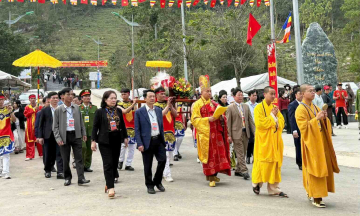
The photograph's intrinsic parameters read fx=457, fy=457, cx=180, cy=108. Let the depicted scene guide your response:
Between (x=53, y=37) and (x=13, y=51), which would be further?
(x=53, y=37)

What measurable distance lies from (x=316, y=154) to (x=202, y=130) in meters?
2.45

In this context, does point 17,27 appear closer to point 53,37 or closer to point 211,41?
point 53,37

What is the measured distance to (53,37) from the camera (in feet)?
264

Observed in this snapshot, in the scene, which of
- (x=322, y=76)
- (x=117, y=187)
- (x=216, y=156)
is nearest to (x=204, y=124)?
(x=216, y=156)

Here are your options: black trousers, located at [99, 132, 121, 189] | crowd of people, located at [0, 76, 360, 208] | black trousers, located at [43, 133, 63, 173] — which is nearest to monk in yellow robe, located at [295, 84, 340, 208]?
crowd of people, located at [0, 76, 360, 208]

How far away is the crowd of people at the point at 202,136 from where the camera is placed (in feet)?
20.7

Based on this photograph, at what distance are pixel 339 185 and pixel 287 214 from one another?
2455 mm

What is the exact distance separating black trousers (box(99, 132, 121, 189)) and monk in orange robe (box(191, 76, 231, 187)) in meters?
1.55

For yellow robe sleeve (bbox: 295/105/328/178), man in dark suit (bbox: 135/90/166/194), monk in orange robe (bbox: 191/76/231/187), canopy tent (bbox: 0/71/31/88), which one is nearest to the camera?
yellow robe sleeve (bbox: 295/105/328/178)

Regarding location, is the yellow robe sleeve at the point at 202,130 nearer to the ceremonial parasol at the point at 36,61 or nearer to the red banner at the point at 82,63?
the ceremonial parasol at the point at 36,61

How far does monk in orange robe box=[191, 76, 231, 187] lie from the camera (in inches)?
316

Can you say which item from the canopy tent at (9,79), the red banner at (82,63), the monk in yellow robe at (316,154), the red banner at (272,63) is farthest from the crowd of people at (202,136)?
the red banner at (82,63)

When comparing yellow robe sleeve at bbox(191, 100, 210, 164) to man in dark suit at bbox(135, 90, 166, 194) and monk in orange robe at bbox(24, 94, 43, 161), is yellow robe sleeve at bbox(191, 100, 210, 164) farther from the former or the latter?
monk in orange robe at bbox(24, 94, 43, 161)

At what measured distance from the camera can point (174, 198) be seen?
6992 millimetres
